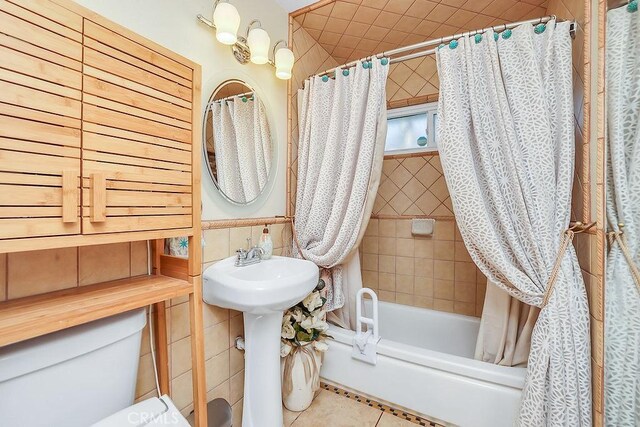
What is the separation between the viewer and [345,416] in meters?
1.53

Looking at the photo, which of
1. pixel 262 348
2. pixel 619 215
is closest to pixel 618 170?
pixel 619 215

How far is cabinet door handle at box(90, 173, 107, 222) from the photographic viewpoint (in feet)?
2.35

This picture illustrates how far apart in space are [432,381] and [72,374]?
1497mm

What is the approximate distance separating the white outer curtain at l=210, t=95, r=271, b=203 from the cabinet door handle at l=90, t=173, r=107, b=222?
686mm

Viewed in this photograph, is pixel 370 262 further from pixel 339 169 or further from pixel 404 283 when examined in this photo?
pixel 339 169

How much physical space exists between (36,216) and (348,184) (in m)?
1.31

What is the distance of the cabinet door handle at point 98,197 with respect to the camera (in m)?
0.72

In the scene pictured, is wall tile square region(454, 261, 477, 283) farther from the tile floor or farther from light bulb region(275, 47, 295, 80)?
light bulb region(275, 47, 295, 80)

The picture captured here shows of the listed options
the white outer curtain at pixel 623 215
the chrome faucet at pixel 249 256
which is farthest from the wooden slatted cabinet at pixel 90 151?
the white outer curtain at pixel 623 215

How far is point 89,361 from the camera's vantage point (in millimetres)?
801

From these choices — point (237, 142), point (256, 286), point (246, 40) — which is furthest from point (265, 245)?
point (246, 40)

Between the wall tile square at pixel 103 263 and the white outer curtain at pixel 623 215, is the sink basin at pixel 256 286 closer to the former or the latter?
Answer: the wall tile square at pixel 103 263

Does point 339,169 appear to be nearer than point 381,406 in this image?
No

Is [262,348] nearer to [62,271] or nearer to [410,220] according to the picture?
[62,271]
